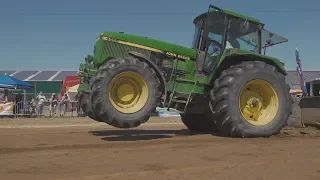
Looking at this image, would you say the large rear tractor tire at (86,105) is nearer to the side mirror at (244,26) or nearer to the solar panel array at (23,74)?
the side mirror at (244,26)

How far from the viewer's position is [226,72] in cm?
952

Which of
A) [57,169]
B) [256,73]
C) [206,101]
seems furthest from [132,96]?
[57,169]

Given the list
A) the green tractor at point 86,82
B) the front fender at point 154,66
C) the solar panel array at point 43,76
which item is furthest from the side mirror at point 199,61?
the solar panel array at point 43,76

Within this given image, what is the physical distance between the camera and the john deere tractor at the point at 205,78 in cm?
871

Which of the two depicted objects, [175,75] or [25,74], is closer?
[175,75]

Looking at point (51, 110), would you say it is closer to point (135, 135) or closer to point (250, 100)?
point (135, 135)

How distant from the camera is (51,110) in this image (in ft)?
77.9

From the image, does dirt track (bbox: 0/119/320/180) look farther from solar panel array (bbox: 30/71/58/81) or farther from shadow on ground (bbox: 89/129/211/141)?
solar panel array (bbox: 30/71/58/81)

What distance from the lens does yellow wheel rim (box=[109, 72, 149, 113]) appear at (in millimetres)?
8742

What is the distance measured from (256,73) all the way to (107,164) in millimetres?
4784

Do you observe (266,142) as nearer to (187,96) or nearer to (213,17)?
(187,96)

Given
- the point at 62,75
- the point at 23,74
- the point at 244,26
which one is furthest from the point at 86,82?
the point at 23,74

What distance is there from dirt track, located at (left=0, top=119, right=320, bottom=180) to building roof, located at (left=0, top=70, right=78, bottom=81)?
129 ft

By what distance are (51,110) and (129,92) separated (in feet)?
51.7
